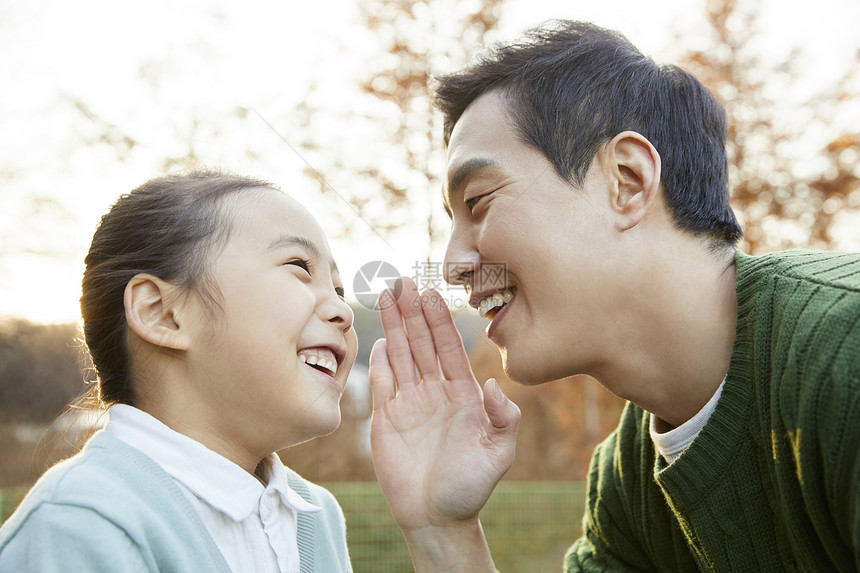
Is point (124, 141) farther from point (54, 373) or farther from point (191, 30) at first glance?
point (54, 373)

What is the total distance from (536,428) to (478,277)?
6.50ft

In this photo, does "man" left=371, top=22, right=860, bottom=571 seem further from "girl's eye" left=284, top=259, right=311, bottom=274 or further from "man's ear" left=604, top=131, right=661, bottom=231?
"girl's eye" left=284, top=259, right=311, bottom=274

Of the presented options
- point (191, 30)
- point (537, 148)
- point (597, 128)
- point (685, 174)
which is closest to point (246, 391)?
point (537, 148)

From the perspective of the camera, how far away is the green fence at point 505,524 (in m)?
3.27

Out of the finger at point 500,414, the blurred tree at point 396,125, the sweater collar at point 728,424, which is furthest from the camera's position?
the blurred tree at point 396,125

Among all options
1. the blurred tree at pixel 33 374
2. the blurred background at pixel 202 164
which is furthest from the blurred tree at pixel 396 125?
the blurred tree at pixel 33 374

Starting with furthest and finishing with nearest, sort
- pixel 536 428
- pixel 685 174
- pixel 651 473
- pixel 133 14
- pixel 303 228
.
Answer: pixel 536 428 < pixel 133 14 < pixel 651 473 < pixel 685 174 < pixel 303 228

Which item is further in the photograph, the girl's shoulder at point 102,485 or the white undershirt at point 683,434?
the white undershirt at point 683,434

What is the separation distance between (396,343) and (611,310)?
0.55 m

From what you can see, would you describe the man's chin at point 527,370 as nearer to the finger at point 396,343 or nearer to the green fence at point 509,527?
the finger at point 396,343

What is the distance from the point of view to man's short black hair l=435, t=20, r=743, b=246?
5.56 ft

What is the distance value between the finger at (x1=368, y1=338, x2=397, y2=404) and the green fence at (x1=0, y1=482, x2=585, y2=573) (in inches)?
42.0

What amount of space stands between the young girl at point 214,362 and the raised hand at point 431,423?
0.67ft

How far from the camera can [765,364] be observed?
1392 mm
